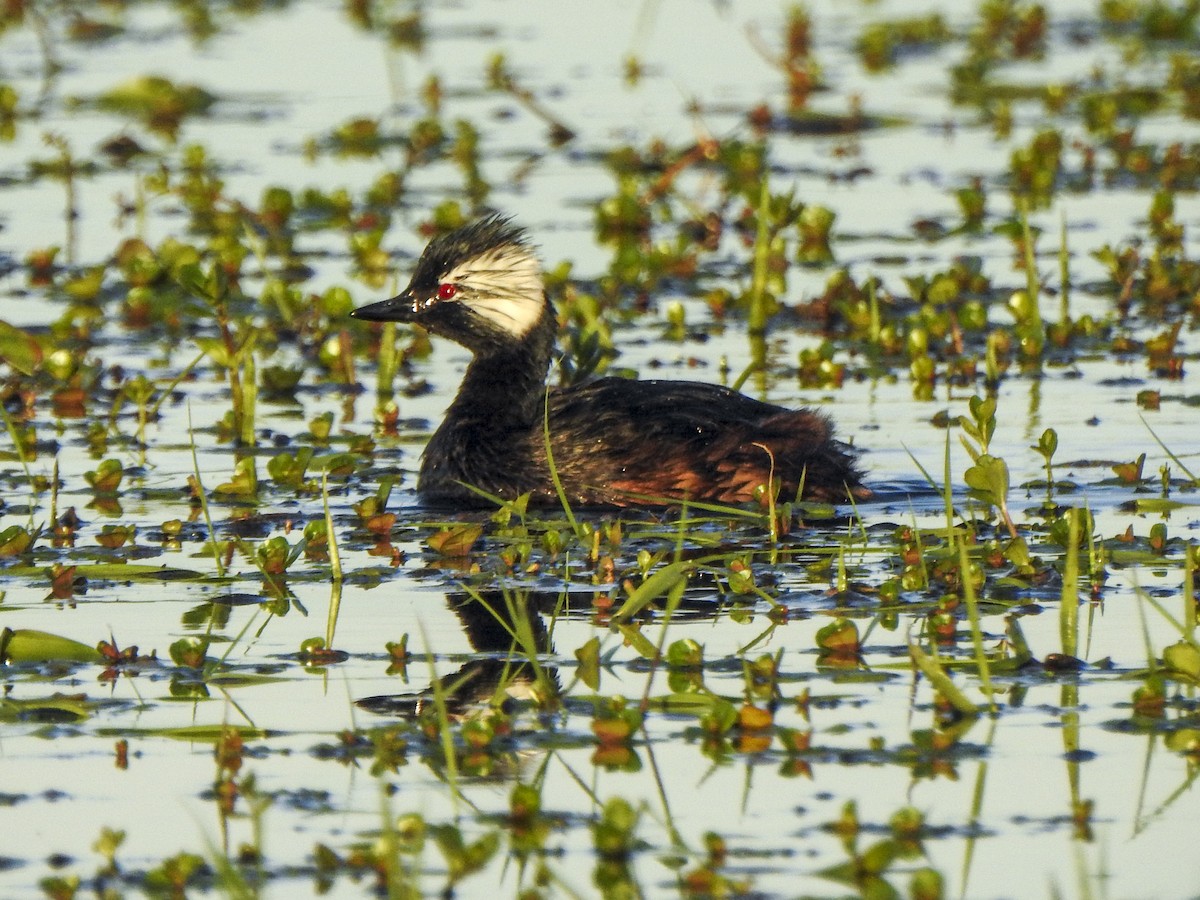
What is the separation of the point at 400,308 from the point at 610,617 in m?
3.26

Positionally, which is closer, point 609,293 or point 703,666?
point 703,666

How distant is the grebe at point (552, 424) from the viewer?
9203 millimetres

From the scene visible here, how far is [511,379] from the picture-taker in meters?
10.1

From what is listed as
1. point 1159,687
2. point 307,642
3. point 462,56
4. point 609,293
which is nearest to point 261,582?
point 307,642

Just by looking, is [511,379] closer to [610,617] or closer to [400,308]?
[400,308]

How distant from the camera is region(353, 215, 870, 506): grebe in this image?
920cm

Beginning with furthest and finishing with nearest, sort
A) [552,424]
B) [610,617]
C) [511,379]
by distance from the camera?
1. [511,379]
2. [552,424]
3. [610,617]

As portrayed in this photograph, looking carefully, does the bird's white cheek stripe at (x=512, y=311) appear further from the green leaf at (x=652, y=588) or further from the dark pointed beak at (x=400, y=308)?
the green leaf at (x=652, y=588)

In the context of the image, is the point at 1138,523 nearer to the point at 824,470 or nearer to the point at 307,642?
the point at 824,470

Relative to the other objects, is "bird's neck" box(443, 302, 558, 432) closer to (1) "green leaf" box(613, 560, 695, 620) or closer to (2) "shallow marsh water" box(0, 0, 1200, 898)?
(2) "shallow marsh water" box(0, 0, 1200, 898)

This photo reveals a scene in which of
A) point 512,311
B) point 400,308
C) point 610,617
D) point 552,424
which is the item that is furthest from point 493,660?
point 400,308

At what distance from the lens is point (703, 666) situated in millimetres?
6820

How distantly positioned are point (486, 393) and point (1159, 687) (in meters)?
4.31

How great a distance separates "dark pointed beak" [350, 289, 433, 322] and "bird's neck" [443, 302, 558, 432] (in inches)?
12.8
